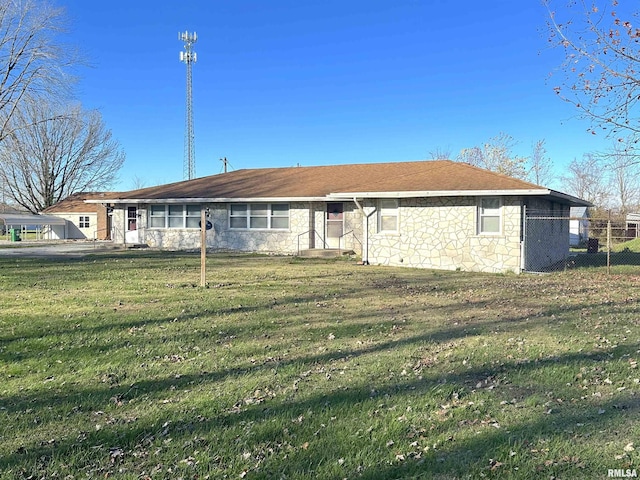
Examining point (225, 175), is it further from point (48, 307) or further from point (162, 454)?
point (162, 454)

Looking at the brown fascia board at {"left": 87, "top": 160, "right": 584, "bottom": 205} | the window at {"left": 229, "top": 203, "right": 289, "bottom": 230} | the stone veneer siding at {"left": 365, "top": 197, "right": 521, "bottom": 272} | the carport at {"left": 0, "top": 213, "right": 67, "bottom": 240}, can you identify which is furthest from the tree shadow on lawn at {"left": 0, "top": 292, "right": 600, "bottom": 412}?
the carport at {"left": 0, "top": 213, "right": 67, "bottom": 240}

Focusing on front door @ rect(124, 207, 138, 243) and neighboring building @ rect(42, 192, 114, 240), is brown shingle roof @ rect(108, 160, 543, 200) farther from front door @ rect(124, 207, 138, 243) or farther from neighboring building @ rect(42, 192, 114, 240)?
neighboring building @ rect(42, 192, 114, 240)

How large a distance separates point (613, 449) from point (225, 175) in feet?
84.5

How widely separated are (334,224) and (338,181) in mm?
2275

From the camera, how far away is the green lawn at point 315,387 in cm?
328

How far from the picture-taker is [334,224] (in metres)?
20.7

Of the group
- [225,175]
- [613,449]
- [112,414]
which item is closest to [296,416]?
[112,414]

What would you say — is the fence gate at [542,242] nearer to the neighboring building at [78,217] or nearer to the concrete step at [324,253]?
the concrete step at [324,253]

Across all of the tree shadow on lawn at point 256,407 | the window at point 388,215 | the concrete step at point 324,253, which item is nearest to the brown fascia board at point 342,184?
the window at point 388,215

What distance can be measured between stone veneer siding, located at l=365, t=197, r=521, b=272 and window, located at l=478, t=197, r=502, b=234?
19 cm

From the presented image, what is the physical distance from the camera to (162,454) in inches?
132

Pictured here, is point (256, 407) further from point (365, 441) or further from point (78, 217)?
point (78, 217)

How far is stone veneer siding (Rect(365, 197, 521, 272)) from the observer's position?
14805mm

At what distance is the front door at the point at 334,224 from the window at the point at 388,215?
11.8ft
